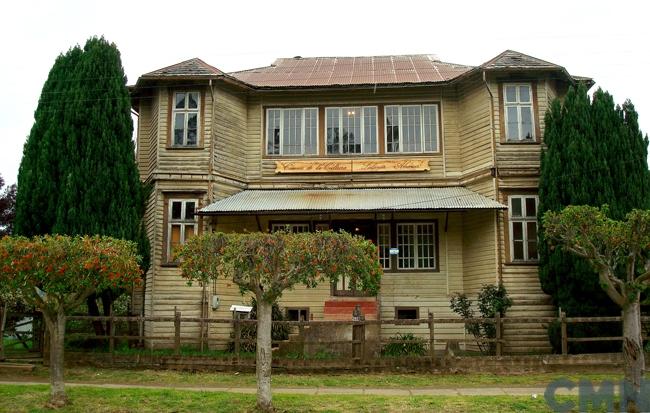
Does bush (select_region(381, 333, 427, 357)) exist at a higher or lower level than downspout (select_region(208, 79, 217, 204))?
lower

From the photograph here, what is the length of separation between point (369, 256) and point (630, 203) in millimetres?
9469

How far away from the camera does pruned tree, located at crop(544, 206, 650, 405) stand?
1152 centimetres

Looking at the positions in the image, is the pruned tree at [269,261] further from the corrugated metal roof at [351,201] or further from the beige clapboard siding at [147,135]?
the beige clapboard siding at [147,135]

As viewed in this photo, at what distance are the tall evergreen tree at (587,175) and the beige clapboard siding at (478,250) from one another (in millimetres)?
1739

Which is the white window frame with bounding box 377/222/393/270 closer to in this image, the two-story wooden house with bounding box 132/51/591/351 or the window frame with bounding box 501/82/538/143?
the two-story wooden house with bounding box 132/51/591/351

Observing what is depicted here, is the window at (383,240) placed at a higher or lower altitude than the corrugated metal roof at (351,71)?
lower

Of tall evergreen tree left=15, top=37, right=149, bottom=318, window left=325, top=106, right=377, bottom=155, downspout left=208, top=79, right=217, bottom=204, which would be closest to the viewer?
tall evergreen tree left=15, top=37, right=149, bottom=318

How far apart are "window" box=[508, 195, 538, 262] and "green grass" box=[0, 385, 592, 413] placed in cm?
744

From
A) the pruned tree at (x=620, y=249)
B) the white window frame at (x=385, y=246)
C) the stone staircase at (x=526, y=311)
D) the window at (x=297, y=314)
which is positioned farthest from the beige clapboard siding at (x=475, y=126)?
the pruned tree at (x=620, y=249)

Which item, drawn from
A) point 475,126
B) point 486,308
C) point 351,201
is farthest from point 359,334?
point 475,126

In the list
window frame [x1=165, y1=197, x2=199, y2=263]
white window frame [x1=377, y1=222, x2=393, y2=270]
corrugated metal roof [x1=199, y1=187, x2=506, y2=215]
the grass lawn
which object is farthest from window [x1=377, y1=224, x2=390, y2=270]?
window frame [x1=165, y1=197, x2=199, y2=263]

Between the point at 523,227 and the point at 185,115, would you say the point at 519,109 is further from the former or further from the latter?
the point at 185,115

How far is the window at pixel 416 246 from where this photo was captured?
2112cm

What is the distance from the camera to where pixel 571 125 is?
720 inches
